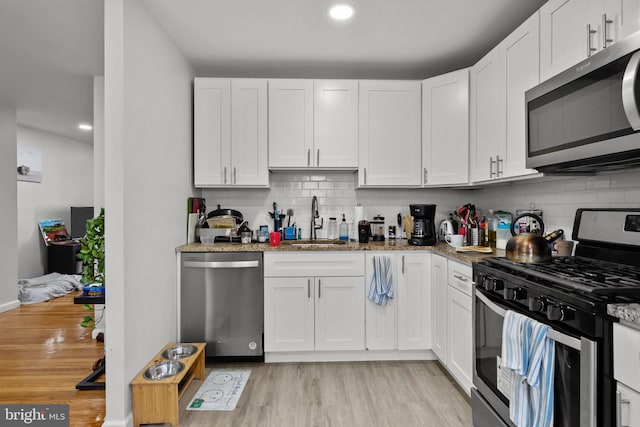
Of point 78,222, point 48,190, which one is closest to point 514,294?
point 78,222

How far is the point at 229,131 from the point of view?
3002 millimetres

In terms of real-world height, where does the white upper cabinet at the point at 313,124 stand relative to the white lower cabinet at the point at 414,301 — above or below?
above

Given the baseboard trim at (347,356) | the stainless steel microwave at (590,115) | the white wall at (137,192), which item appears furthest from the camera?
the baseboard trim at (347,356)

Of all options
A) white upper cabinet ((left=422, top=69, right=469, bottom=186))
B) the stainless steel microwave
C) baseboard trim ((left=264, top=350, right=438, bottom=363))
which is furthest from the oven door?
white upper cabinet ((left=422, top=69, right=469, bottom=186))

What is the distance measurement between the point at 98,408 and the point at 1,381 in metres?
0.94

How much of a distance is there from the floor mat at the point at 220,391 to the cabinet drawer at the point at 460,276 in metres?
1.62

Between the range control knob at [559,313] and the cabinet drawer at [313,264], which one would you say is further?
the cabinet drawer at [313,264]

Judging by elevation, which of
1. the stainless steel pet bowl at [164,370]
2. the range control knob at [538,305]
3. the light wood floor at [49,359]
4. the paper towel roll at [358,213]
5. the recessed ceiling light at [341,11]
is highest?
the recessed ceiling light at [341,11]

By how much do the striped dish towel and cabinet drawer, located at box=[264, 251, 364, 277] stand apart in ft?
0.37

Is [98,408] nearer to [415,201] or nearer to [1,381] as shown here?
[1,381]

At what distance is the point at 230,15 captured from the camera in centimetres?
229

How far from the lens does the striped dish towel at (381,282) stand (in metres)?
2.69

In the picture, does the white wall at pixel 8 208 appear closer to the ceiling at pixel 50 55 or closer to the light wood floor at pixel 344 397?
the ceiling at pixel 50 55

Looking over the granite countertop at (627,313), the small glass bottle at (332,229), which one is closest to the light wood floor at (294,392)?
the small glass bottle at (332,229)
